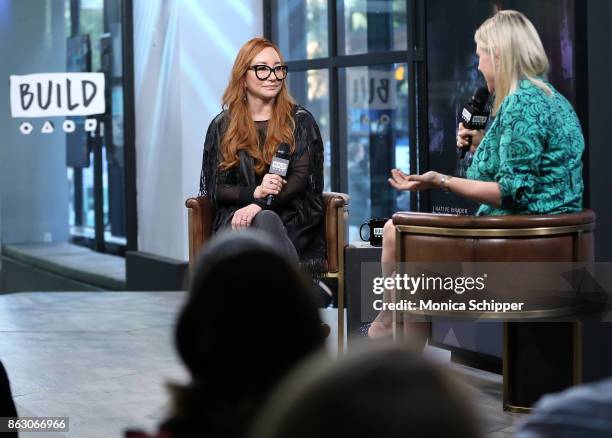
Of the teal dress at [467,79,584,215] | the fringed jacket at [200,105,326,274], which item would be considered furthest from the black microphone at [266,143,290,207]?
the teal dress at [467,79,584,215]

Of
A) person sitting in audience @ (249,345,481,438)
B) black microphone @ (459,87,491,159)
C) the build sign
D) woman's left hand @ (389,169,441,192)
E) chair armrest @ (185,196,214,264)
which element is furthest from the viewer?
the build sign

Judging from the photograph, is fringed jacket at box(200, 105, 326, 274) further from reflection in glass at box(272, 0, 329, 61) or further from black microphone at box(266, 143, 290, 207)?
reflection in glass at box(272, 0, 329, 61)

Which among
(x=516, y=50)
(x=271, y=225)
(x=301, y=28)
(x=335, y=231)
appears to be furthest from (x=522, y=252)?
(x=301, y=28)

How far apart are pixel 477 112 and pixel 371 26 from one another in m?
2.69

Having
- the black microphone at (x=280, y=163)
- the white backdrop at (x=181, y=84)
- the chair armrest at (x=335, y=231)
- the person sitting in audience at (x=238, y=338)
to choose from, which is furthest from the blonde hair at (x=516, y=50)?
the white backdrop at (x=181, y=84)

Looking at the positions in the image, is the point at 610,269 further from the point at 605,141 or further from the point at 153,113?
the point at 153,113

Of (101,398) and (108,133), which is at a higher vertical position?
(108,133)

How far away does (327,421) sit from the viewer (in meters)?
0.76

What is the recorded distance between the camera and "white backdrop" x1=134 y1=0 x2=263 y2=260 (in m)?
7.16

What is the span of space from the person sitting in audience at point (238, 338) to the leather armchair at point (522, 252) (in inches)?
100

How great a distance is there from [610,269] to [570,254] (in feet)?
1.14

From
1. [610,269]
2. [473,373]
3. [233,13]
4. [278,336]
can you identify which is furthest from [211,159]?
[278,336]

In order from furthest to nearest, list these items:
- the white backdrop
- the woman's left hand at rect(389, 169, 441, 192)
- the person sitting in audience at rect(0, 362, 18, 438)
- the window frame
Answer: the white backdrop
the window frame
the woman's left hand at rect(389, 169, 441, 192)
the person sitting in audience at rect(0, 362, 18, 438)

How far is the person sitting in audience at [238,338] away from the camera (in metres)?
1.07
